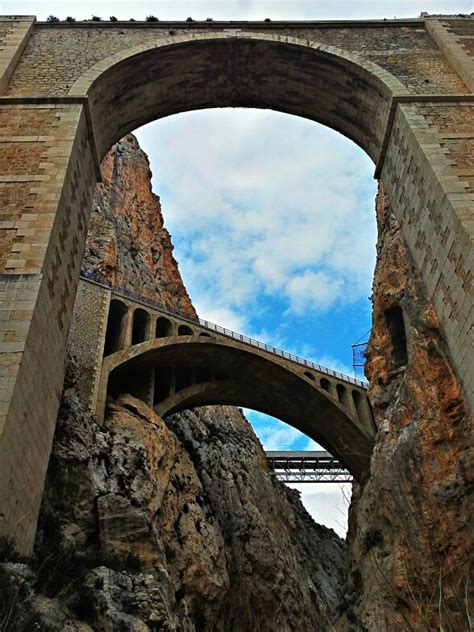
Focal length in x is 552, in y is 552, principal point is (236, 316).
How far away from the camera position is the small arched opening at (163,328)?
71.3 ft

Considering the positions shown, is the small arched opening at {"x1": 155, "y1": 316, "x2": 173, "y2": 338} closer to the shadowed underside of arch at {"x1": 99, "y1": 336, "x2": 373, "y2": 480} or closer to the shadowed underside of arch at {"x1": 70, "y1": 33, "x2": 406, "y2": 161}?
the shadowed underside of arch at {"x1": 99, "y1": 336, "x2": 373, "y2": 480}

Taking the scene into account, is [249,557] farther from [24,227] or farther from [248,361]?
[24,227]

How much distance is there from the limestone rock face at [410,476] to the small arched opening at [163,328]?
8893 mm

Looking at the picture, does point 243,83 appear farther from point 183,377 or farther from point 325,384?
point 325,384

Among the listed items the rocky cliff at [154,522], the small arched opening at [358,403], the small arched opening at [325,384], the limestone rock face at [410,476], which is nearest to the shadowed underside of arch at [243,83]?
the limestone rock face at [410,476]

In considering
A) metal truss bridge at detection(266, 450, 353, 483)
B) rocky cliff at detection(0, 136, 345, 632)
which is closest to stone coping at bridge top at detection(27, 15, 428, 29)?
rocky cliff at detection(0, 136, 345, 632)

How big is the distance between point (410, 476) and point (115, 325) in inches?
509

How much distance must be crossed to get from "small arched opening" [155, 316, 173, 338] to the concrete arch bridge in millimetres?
→ 40

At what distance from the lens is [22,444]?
24.1 feet

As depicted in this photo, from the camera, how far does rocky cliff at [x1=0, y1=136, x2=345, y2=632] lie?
7.39 m

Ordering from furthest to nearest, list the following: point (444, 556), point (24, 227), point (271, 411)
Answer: point (271, 411), point (444, 556), point (24, 227)

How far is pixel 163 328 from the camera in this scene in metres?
22.0

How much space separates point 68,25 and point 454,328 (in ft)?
36.5

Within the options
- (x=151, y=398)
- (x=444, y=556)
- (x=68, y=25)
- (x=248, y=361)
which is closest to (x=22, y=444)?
(x=444, y=556)
